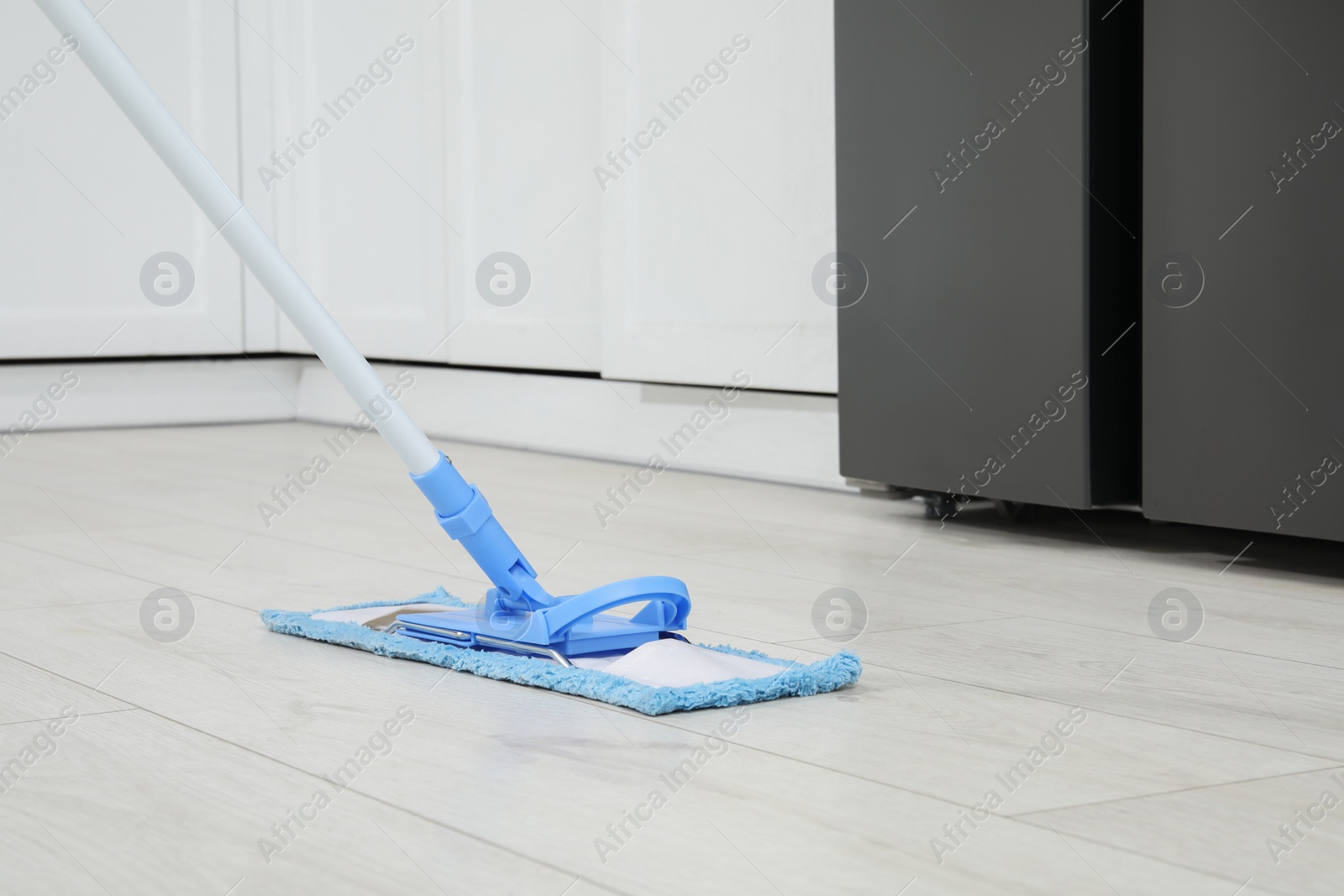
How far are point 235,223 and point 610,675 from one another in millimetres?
384

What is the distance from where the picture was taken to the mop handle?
98 cm

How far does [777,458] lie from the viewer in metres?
2.12

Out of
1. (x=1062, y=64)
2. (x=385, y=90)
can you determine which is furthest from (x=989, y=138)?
(x=385, y=90)

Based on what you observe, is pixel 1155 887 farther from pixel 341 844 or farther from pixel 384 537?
pixel 384 537

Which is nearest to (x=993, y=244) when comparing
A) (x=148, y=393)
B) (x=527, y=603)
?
(x=527, y=603)

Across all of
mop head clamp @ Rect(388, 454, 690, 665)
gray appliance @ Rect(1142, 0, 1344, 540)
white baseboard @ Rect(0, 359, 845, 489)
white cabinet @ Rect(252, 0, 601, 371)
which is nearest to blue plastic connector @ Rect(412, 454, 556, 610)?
mop head clamp @ Rect(388, 454, 690, 665)

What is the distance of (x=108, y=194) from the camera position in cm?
303

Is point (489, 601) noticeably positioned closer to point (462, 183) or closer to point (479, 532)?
point (479, 532)

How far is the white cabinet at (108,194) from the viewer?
9.61 ft

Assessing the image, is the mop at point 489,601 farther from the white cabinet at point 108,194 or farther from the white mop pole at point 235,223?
the white cabinet at point 108,194

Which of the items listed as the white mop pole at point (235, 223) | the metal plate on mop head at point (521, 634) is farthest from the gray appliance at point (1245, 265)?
the white mop pole at point (235, 223)

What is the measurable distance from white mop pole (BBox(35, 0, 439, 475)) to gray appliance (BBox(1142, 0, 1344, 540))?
75 cm

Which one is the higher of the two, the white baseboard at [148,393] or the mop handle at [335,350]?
the mop handle at [335,350]

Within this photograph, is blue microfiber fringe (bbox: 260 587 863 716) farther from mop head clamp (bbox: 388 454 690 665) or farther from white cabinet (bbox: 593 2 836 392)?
white cabinet (bbox: 593 2 836 392)
